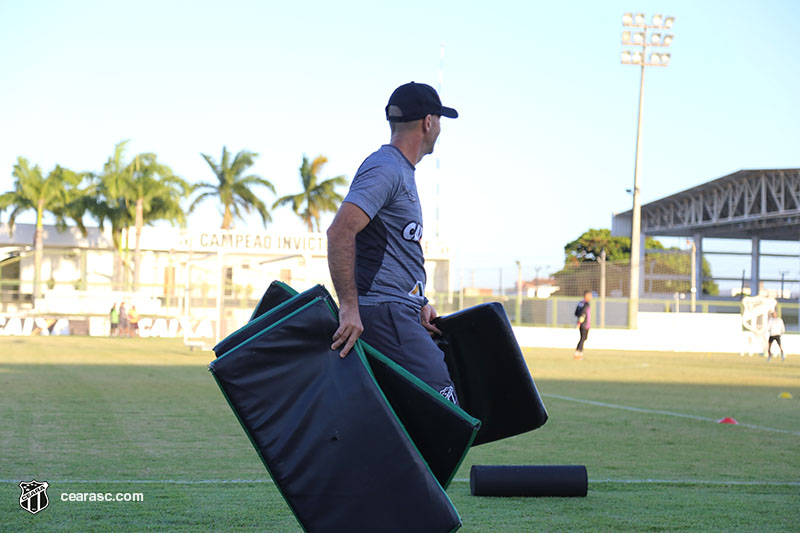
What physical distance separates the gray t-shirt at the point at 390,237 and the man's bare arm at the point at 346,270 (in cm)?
15

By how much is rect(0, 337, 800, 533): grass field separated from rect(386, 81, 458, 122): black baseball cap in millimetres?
2220

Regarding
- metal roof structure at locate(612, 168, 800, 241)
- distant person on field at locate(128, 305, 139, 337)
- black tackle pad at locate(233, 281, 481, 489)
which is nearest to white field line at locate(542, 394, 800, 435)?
black tackle pad at locate(233, 281, 481, 489)

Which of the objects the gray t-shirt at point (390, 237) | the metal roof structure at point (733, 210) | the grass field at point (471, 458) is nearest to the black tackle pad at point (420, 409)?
the gray t-shirt at point (390, 237)

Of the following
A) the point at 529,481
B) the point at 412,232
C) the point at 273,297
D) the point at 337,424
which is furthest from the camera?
the point at 529,481

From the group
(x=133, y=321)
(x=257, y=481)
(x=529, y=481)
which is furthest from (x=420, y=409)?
(x=133, y=321)

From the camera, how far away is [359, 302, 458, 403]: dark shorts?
3924 millimetres

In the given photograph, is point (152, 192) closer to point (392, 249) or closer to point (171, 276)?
point (171, 276)

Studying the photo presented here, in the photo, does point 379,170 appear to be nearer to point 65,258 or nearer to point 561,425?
point 561,425

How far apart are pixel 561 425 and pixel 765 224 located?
4519cm

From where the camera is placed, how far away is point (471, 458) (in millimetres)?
7762

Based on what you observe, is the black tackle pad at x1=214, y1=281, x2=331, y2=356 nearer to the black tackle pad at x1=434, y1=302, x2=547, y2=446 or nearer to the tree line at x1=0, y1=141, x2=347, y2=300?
the black tackle pad at x1=434, y1=302, x2=547, y2=446

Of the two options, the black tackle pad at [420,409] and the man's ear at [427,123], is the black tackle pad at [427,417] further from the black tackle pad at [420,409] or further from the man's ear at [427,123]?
the man's ear at [427,123]

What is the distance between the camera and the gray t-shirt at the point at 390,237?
393 centimetres

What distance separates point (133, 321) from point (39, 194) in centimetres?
2323
